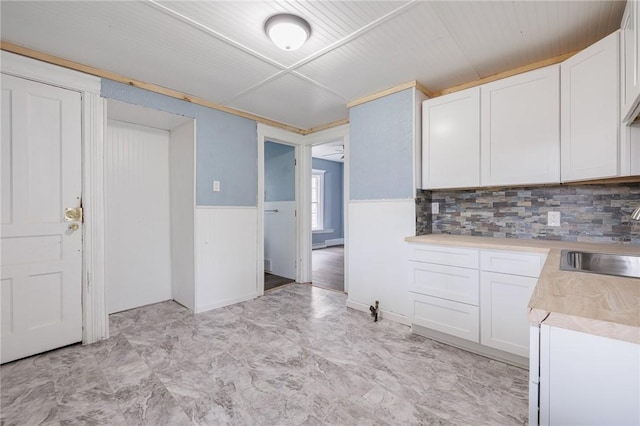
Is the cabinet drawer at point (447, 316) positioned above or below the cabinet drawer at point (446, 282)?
below

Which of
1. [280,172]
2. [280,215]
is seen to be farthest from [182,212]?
[280,172]

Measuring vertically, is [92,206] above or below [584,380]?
above

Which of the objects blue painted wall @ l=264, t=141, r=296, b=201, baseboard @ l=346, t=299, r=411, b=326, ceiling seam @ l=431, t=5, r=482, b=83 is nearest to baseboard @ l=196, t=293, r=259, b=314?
baseboard @ l=346, t=299, r=411, b=326

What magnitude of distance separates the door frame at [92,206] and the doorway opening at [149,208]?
0.42 metres

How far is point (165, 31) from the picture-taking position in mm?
1876

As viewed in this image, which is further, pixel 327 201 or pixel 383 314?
pixel 327 201

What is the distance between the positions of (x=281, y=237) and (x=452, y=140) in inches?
114

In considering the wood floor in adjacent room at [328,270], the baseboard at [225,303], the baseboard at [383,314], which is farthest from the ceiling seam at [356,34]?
the wood floor in adjacent room at [328,270]

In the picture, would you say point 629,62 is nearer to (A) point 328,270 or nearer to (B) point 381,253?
(B) point 381,253

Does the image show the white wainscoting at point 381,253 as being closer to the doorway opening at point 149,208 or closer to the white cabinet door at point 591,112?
the white cabinet door at point 591,112

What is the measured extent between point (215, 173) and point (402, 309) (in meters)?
2.47

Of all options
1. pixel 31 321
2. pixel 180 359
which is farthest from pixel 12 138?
pixel 180 359

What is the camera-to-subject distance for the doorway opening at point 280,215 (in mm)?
4297

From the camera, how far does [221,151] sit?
3.24 metres
